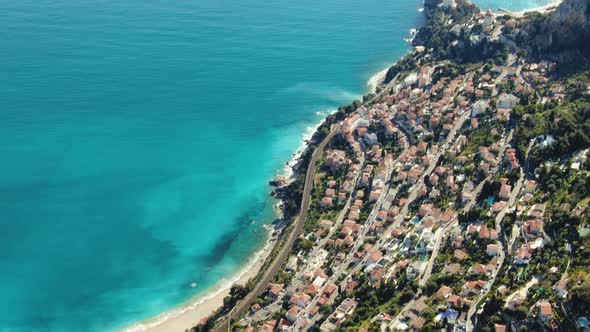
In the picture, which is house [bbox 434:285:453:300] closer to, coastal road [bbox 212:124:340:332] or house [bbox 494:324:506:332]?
house [bbox 494:324:506:332]

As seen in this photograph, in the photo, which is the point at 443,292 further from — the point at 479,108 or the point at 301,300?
the point at 479,108

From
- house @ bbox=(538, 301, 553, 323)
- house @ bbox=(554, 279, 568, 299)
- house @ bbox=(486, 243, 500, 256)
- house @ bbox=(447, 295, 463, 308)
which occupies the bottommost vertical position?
house @ bbox=(538, 301, 553, 323)

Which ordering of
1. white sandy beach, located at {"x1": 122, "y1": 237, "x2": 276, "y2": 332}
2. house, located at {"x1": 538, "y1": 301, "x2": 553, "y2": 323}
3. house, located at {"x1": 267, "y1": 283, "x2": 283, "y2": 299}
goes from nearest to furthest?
house, located at {"x1": 538, "y1": 301, "x2": 553, "y2": 323} → white sandy beach, located at {"x1": 122, "y1": 237, "x2": 276, "y2": 332} → house, located at {"x1": 267, "y1": 283, "x2": 283, "y2": 299}

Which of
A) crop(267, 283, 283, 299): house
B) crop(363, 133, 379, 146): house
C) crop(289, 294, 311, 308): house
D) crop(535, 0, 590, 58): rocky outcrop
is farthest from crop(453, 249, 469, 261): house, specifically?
crop(535, 0, 590, 58): rocky outcrop

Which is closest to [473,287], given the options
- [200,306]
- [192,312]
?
[200,306]

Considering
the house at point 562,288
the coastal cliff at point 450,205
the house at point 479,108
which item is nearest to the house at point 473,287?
the coastal cliff at point 450,205
